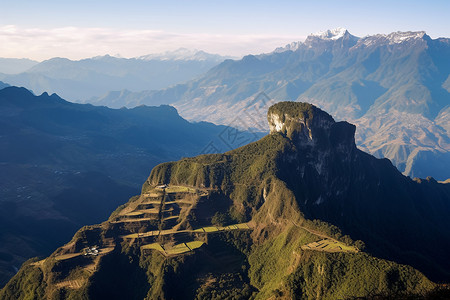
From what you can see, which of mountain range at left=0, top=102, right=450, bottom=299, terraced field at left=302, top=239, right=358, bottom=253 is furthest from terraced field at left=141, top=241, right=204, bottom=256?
terraced field at left=302, top=239, right=358, bottom=253

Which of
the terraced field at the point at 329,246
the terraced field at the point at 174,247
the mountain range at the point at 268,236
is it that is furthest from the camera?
the terraced field at the point at 174,247

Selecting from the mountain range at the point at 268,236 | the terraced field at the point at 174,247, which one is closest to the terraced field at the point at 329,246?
the mountain range at the point at 268,236

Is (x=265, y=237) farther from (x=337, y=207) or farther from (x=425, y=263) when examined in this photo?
(x=425, y=263)

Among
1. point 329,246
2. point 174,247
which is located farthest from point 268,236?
point 174,247

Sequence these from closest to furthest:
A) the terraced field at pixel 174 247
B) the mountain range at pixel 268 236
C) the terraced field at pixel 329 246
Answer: the mountain range at pixel 268 236 → the terraced field at pixel 329 246 → the terraced field at pixel 174 247

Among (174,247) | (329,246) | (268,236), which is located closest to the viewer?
(329,246)

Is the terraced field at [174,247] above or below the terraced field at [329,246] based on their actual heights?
below

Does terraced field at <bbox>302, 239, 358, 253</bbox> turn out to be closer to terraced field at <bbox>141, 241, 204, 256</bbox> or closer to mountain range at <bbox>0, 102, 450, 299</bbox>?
mountain range at <bbox>0, 102, 450, 299</bbox>

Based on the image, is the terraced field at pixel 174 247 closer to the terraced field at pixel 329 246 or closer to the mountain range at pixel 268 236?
the mountain range at pixel 268 236

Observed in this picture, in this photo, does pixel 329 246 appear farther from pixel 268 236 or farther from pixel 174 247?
pixel 174 247
